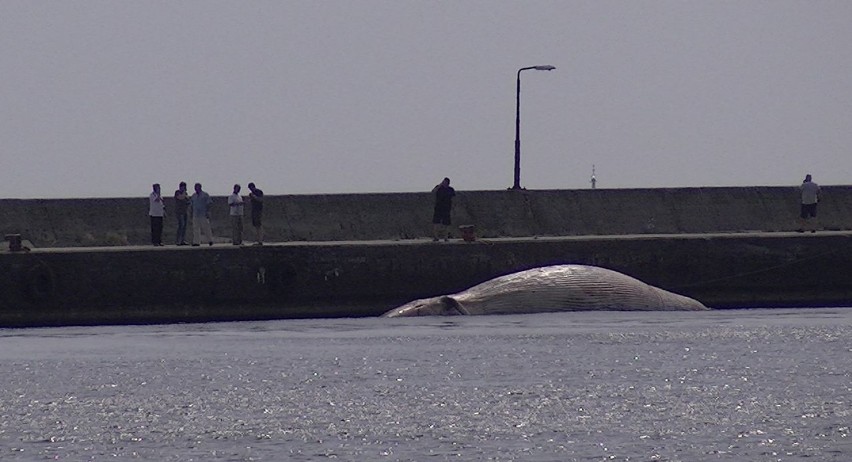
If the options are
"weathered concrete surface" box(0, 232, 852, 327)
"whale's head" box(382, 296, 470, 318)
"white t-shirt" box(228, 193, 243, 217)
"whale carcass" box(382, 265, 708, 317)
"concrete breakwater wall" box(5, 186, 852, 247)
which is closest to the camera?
"whale's head" box(382, 296, 470, 318)

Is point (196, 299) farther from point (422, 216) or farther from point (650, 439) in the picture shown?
point (650, 439)

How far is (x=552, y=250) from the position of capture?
121 feet

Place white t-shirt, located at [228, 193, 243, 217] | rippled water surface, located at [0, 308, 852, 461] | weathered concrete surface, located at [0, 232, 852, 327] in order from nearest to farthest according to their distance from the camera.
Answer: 1. rippled water surface, located at [0, 308, 852, 461]
2. weathered concrete surface, located at [0, 232, 852, 327]
3. white t-shirt, located at [228, 193, 243, 217]

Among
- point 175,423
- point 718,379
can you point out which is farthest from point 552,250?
point 175,423

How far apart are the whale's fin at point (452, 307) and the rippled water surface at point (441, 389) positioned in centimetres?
24

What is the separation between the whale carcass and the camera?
113 feet

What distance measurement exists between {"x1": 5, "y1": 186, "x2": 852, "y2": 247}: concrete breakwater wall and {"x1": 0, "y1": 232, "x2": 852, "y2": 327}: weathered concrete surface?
7.01 metres

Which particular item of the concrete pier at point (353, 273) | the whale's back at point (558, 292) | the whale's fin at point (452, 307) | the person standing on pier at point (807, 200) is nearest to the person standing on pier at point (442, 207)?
the concrete pier at point (353, 273)

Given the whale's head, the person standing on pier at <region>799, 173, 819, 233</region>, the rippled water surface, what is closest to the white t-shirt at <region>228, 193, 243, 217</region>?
the rippled water surface

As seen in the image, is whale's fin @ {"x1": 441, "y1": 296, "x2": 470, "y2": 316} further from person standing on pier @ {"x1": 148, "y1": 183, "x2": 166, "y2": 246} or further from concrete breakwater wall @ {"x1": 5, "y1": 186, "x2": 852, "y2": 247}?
concrete breakwater wall @ {"x1": 5, "y1": 186, "x2": 852, "y2": 247}

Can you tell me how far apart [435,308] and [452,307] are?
0.39 meters

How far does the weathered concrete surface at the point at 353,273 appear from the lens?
115 feet

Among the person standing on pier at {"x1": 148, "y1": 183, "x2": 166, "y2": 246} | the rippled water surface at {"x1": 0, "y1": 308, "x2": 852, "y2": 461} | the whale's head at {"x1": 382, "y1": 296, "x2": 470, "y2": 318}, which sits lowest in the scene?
the rippled water surface at {"x1": 0, "y1": 308, "x2": 852, "y2": 461}

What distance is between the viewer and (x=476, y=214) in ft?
146
